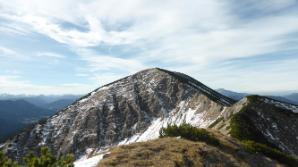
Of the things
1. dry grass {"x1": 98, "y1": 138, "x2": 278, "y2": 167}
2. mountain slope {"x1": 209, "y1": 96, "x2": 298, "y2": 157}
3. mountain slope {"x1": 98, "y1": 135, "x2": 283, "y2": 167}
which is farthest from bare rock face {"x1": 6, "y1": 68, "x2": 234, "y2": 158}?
dry grass {"x1": 98, "y1": 138, "x2": 278, "y2": 167}

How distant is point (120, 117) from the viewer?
175 meters

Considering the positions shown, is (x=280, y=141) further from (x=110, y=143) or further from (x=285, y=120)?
(x=110, y=143)

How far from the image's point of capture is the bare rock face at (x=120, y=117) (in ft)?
521

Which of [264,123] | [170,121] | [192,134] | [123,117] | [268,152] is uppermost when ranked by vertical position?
[192,134]

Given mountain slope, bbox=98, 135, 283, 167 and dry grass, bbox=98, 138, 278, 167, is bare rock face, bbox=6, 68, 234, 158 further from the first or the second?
dry grass, bbox=98, 138, 278, 167

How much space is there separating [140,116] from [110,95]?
29788mm

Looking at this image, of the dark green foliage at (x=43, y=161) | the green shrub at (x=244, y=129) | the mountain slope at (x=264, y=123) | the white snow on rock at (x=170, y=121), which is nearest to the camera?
the dark green foliage at (x=43, y=161)

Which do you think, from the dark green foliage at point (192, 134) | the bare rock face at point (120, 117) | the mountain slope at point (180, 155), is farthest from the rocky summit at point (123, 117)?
the mountain slope at point (180, 155)

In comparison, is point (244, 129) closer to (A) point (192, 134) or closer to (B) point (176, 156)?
(A) point (192, 134)

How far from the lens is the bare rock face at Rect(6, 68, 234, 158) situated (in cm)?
15870

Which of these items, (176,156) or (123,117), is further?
(123,117)

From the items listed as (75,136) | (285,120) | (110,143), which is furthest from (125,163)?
(75,136)

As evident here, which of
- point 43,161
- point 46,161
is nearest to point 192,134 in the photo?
point 46,161

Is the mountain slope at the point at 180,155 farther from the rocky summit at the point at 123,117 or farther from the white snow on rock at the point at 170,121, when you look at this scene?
the white snow on rock at the point at 170,121
